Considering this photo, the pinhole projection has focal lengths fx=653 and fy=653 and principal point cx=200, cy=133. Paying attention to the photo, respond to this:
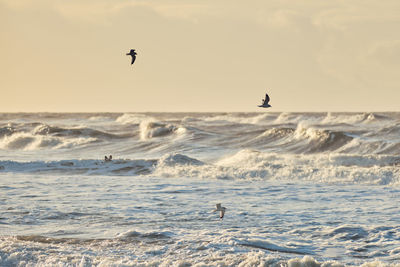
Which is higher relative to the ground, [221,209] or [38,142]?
[38,142]

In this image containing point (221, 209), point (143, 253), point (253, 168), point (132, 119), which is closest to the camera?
point (143, 253)

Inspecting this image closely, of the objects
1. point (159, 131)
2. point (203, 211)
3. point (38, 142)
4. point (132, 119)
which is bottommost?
point (203, 211)

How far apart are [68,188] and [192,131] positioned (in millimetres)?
24120

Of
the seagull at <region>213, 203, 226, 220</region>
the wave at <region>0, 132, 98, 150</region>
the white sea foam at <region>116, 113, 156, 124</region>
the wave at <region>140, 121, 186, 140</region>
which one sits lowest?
the seagull at <region>213, 203, 226, 220</region>

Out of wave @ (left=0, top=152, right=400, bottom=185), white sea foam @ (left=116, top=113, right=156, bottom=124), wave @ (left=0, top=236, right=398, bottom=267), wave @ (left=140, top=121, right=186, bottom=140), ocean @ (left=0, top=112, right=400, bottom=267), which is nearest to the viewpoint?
wave @ (left=0, top=236, right=398, bottom=267)

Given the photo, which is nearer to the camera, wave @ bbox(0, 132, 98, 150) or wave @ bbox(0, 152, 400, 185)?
wave @ bbox(0, 152, 400, 185)

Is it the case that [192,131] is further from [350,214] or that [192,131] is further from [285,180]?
[350,214]

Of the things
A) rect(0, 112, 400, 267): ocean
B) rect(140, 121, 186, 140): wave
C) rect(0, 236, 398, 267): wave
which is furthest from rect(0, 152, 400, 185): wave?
rect(140, 121, 186, 140): wave

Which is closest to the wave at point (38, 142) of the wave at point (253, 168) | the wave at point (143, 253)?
the wave at point (253, 168)

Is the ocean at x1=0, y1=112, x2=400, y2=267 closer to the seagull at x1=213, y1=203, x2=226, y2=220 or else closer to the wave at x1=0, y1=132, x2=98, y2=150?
the seagull at x1=213, y1=203, x2=226, y2=220

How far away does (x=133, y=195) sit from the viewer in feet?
57.3

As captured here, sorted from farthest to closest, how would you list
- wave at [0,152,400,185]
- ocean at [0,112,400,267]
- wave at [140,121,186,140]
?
wave at [140,121,186,140] → wave at [0,152,400,185] → ocean at [0,112,400,267]

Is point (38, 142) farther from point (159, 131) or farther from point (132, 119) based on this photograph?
point (132, 119)

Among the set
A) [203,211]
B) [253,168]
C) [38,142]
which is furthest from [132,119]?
[203,211]
